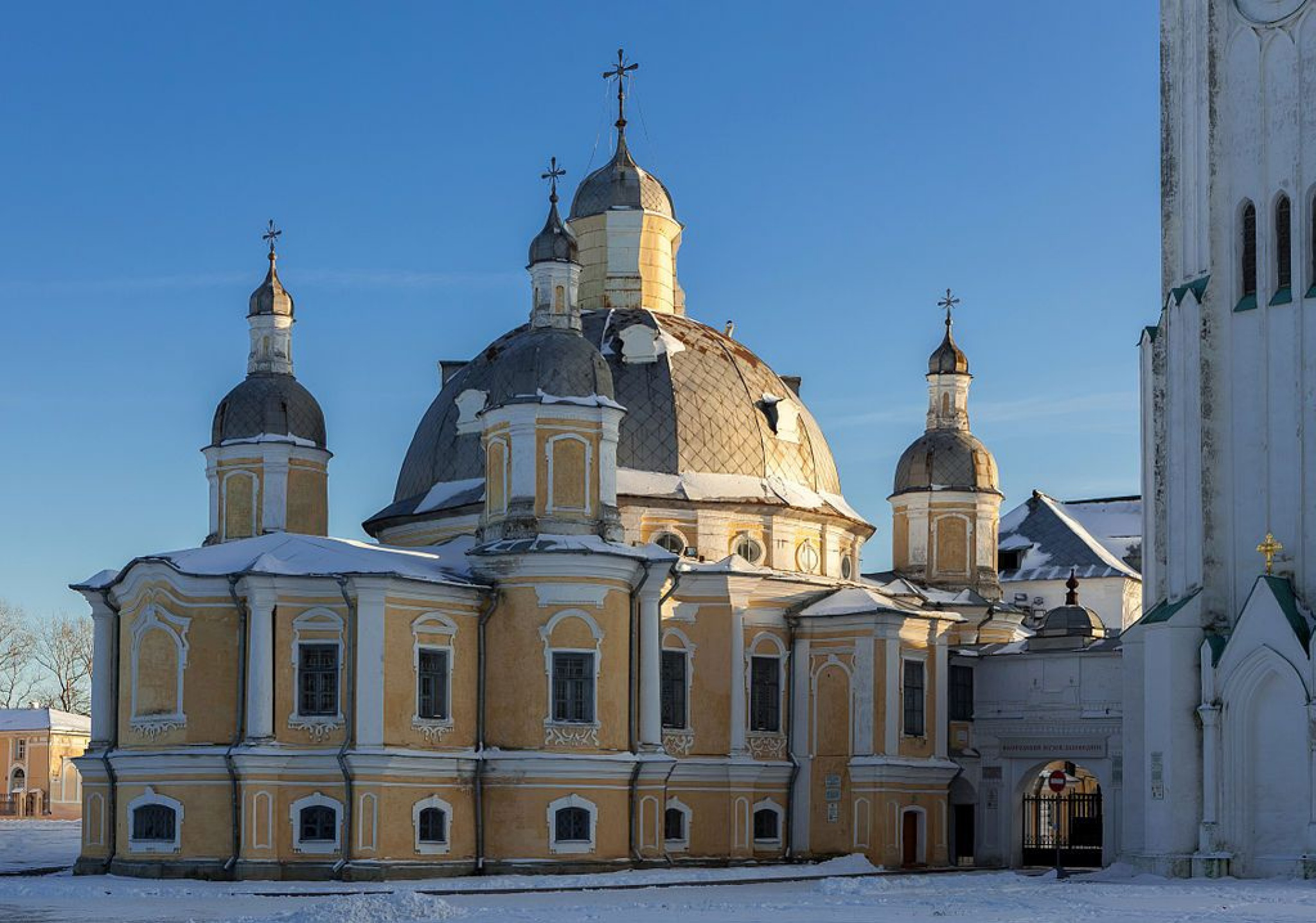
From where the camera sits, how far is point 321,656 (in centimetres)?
3744

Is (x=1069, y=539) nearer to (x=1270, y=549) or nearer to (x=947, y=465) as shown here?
(x=947, y=465)

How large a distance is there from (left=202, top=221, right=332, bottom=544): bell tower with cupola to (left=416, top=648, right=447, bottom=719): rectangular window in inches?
335

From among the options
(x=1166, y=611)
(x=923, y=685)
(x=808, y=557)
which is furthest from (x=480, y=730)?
(x=1166, y=611)

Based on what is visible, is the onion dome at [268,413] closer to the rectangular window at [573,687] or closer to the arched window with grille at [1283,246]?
the rectangular window at [573,687]

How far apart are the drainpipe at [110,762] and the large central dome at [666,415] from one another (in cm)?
846

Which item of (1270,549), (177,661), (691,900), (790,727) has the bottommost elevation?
(691,900)

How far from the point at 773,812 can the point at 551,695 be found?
816cm

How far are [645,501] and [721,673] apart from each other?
13.4ft

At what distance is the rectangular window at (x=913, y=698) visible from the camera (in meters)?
45.6

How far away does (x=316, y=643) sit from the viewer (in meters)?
37.4

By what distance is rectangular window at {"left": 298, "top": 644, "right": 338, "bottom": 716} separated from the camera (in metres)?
37.2

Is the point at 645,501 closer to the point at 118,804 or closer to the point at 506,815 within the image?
the point at 506,815

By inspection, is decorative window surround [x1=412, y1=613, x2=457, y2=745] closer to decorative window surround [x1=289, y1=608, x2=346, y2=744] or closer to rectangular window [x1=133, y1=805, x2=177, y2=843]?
decorative window surround [x1=289, y1=608, x2=346, y2=744]

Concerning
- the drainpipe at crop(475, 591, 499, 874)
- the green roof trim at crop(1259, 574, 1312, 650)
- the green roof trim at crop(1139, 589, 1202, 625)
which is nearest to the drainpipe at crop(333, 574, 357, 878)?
the drainpipe at crop(475, 591, 499, 874)
